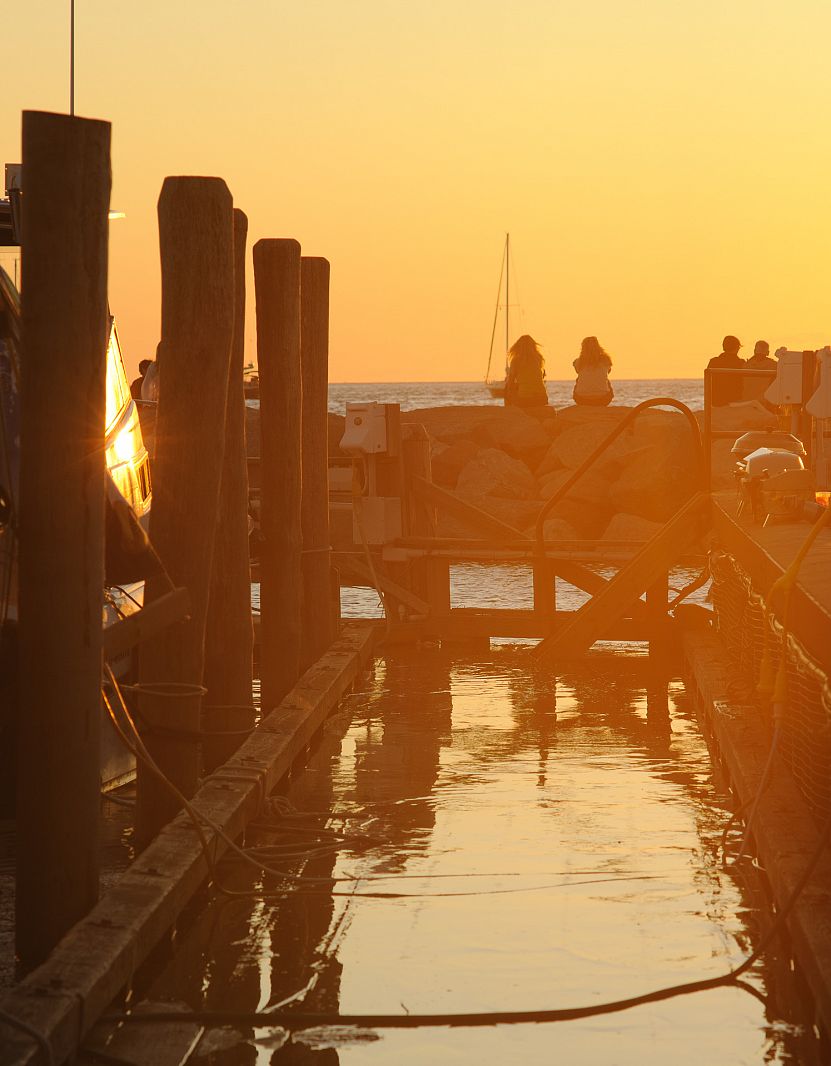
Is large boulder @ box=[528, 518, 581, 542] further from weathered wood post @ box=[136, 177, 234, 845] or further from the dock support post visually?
weathered wood post @ box=[136, 177, 234, 845]

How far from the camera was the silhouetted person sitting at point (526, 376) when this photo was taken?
111ft

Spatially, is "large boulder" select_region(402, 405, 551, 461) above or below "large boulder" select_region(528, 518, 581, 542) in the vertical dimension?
above

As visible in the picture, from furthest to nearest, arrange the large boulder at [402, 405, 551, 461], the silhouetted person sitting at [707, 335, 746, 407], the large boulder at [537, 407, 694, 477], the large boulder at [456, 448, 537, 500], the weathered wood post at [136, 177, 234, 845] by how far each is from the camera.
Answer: the large boulder at [402, 405, 551, 461] → the large boulder at [456, 448, 537, 500] → the large boulder at [537, 407, 694, 477] → the silhouetted person sitting at [707, 335, 746, 407] → the weathered wood post at [136, 177, 234, 845]

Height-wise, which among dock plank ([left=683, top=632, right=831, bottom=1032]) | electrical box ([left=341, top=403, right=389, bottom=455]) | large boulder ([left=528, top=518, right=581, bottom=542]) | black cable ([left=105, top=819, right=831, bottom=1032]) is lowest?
black cable ([left=105, top=819, right=831, bottom=1032])

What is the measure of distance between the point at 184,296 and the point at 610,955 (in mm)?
3305

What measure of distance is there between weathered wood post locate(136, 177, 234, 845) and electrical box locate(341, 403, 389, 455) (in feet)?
20.9

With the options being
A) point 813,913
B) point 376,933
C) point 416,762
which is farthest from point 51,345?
point 416,762

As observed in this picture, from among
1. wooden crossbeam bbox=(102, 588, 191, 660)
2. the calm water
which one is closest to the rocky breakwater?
the calm water

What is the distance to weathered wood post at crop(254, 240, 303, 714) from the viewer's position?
1013 cm

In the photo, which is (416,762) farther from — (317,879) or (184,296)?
(184,296)

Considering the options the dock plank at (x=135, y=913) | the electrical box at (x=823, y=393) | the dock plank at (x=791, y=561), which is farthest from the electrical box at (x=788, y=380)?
the dock plank at (x=135, y=913)

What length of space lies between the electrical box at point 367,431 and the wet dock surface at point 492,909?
378 centimetres

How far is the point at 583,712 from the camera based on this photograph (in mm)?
11516

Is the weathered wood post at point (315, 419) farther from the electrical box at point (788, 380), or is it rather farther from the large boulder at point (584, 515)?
the large boulder at point (584, 515)
